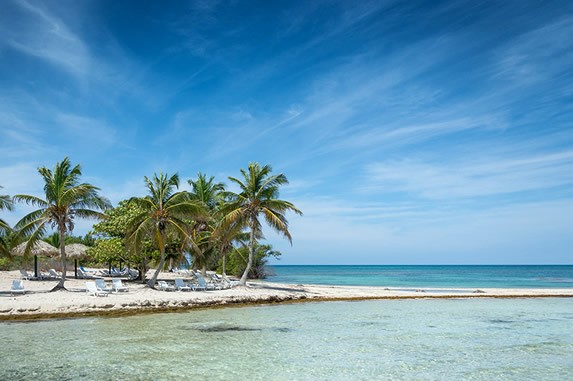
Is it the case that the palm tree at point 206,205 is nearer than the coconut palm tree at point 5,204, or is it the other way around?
the coconut palm tree at point 5,204

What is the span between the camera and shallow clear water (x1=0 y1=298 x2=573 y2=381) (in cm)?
1020

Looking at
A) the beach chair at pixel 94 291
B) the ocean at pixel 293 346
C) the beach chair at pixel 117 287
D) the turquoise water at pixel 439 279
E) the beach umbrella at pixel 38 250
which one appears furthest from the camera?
the turquoise water at pixel 439 279

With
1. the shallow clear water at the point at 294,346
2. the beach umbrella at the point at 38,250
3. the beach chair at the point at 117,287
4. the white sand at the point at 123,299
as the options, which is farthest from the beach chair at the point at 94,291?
the beach umbrella at the point at 38,250

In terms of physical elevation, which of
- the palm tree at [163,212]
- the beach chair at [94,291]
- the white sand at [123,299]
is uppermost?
the palm tree at [163,212]

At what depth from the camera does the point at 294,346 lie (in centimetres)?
1303

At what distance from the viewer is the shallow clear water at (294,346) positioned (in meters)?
10.2

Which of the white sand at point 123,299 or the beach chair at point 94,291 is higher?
the beach chair at point 94,291

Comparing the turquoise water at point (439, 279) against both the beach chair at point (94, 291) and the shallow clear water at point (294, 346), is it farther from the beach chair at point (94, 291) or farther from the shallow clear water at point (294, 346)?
the beach chair at point (94, 291)

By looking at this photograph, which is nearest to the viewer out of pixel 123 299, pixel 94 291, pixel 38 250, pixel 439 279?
pixel 123 299

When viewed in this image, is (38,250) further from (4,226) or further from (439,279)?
(439,279)

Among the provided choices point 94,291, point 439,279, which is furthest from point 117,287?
point 439,279

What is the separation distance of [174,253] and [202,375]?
65.2ft

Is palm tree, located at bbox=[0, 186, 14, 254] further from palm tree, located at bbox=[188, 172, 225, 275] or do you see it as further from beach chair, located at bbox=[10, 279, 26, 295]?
palm tree, located at bbox=[188, 172, 225, 275]

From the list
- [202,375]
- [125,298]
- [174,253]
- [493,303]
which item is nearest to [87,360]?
[202,375]
